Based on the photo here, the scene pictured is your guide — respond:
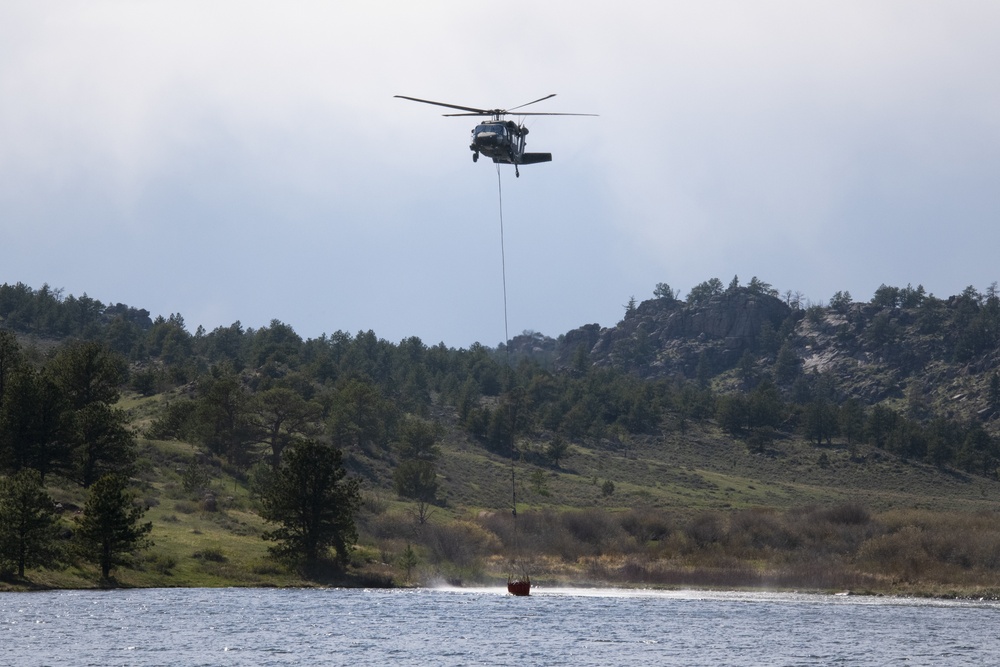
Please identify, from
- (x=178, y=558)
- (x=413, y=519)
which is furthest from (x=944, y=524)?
(x=178, y=558)

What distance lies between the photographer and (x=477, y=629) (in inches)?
3145

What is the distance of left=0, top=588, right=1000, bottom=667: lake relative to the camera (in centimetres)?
6744

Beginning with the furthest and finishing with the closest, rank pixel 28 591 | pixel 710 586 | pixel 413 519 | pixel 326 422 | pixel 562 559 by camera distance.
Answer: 1. pixel 326 422
2. pixel 413 519
3. pixel 562 559
4. pixel 710 586
5. pixel 28 591

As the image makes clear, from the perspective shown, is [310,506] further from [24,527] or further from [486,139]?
[486,139]

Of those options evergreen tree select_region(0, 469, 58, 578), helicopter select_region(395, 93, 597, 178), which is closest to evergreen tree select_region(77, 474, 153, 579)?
evergreen tree select_region(0, 469, 58, 578)

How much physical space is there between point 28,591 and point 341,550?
94.8 ft

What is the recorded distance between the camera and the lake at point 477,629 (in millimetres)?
67438

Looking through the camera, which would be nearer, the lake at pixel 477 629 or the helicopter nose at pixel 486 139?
the lake at pixel 477 629

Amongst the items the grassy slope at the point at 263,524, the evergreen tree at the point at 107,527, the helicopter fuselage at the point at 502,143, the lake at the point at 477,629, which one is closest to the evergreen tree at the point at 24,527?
the grassy slope at the point at 263,524

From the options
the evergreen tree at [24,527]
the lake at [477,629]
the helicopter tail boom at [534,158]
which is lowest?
the lake at [477,629]

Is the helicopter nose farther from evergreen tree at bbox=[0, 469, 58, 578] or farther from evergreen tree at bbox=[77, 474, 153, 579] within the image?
evergreen tree at bbox=[0, 469, 58, 578]

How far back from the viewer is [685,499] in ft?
589

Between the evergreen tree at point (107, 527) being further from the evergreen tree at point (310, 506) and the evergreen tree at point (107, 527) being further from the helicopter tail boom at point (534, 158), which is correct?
the helicopter tail boom at point (534, 158)

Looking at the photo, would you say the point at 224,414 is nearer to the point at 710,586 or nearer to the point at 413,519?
the point at 413,519
